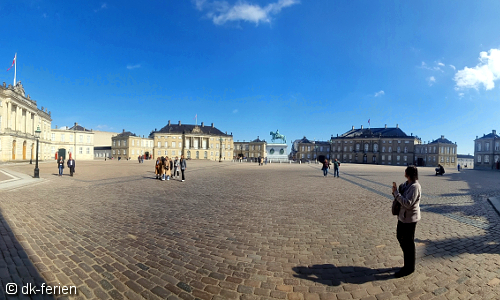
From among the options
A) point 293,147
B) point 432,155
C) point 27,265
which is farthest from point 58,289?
point 293,147

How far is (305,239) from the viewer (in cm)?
514

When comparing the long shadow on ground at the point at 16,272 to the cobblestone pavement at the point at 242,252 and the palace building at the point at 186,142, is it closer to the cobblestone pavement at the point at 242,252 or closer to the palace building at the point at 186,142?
the cobblestone pavement at the point at 242,252

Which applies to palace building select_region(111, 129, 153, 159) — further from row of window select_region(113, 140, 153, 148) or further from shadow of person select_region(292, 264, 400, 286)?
shadow of person select_region(292, 264, 400, 286)

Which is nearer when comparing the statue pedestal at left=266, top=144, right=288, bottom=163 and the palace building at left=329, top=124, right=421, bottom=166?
the statue pedestal at left=266, top=144, right=288, bottom=163

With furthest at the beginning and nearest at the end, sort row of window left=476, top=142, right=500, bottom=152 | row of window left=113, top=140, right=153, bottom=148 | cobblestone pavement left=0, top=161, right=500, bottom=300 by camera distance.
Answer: row of window left=113, top=140, right=153, bottom=148, row of window left=476, top=142, right=500, bottom=152, cobblestone pavement left=0, top=161, right=500, bottom=300

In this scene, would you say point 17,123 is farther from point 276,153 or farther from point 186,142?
point 186,142

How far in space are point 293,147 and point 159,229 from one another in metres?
162

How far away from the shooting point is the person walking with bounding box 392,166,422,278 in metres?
3.43

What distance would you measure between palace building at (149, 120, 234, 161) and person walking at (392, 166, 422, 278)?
84.0 meters

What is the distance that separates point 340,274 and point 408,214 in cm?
135

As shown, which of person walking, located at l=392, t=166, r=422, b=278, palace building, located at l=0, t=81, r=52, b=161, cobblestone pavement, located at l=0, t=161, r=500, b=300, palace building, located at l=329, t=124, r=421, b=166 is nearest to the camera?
cobblestone pavement, located at l=0, t=161, r=500, b=300

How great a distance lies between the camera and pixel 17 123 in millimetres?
38719

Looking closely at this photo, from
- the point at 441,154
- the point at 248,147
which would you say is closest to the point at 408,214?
the point at 441,154

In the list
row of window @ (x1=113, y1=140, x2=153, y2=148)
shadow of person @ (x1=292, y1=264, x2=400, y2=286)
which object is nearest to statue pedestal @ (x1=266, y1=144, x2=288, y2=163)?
row of window @ (x1=113, y1=140, x2=153, y2=148)
